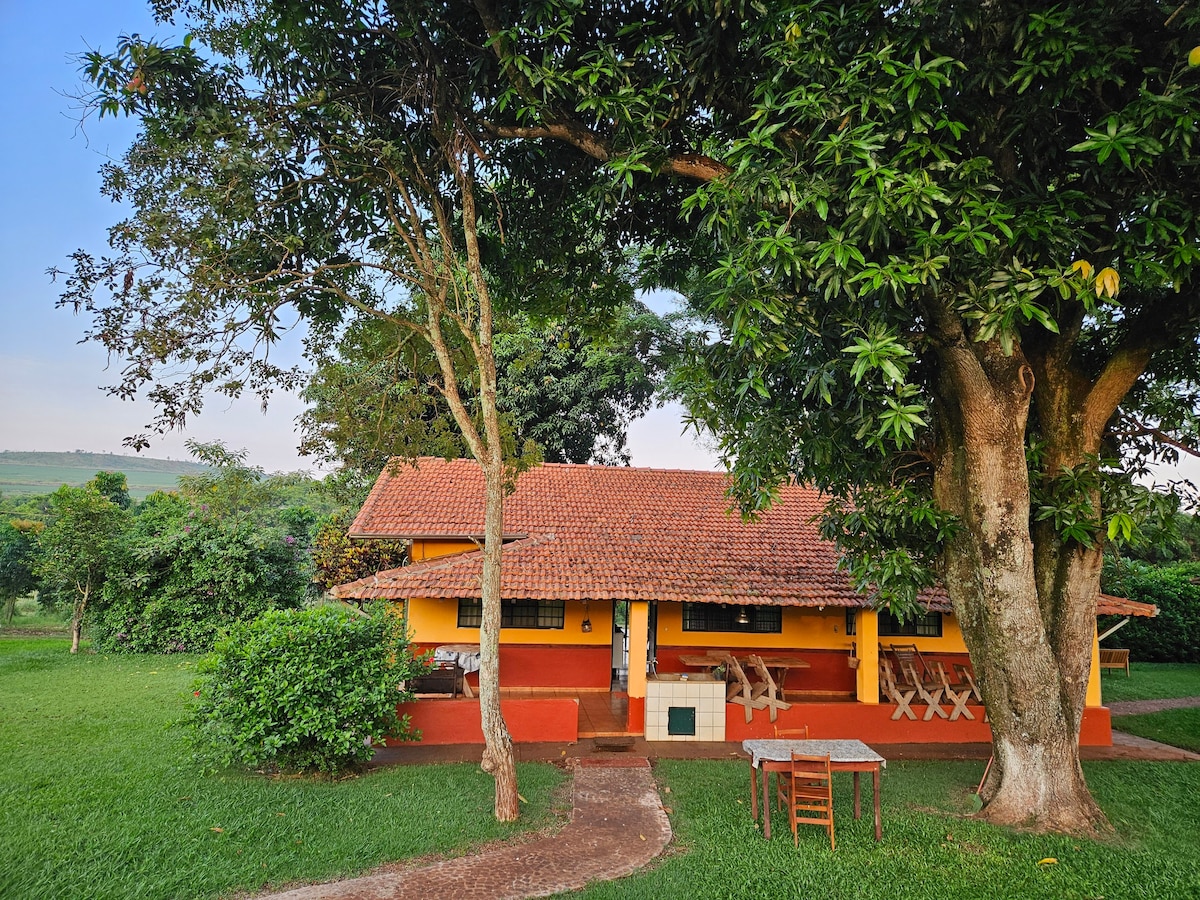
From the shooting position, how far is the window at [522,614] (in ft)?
45.4

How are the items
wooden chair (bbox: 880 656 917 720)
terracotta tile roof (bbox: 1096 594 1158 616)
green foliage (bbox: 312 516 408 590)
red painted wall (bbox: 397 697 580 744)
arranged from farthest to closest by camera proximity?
green foliage (bbox: 312 516 408 590) → terracotta tile roof (bbox: 1096 594 1158 616) → wooden chair (bbox: 880 656 917 720) → red painted wall (bbox: 397 697 580 744)

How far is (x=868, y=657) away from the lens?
39.4ft

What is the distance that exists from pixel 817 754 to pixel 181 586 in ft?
62.2

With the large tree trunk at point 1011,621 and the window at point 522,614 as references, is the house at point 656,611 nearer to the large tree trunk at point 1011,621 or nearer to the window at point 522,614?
the window at point 522,614

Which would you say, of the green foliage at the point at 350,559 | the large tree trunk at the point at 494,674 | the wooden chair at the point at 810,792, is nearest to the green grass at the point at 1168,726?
the wooden chair at the point at 810,792

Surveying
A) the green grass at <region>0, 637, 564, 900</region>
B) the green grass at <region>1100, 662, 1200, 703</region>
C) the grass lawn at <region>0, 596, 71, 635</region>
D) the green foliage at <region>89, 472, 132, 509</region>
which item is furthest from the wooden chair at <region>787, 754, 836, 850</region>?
the green foliage at <region>89, 472, 132, 509</region>

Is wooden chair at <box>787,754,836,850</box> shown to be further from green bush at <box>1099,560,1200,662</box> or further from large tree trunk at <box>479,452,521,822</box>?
green bush at <box>1099,560,1200,662</box>

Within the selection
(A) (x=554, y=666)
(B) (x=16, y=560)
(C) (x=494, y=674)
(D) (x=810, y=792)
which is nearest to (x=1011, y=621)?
(D) (x=810, y=792)

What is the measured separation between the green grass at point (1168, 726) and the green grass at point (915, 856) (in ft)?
15.0

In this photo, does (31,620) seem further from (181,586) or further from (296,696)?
(296,696)

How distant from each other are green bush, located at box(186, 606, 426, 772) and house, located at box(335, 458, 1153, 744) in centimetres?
189

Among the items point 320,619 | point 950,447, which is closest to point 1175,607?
point 950,447

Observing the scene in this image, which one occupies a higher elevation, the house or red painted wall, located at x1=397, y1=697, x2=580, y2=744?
the house

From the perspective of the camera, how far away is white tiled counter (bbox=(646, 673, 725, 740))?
1116cm
